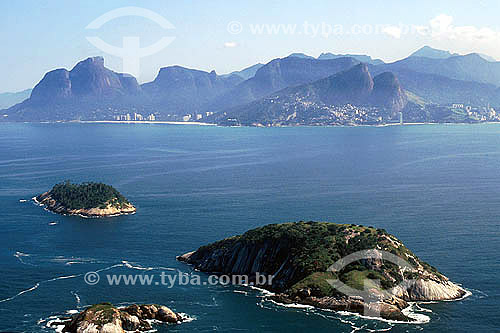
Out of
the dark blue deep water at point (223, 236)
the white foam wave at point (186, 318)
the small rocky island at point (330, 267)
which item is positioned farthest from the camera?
the small rocky island at point (330, 267)

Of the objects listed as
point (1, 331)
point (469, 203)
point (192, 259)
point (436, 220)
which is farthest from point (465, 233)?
point (1, 331)

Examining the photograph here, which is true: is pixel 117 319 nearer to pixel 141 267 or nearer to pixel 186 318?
pixel 186 318

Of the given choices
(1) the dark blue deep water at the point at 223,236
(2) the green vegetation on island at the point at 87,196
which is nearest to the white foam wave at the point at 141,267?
(1) the dark blue deep water at the point at 223,236

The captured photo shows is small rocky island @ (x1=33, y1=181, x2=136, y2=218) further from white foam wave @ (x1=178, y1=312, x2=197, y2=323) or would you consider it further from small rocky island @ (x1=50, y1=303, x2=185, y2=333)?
white foam wave @ (x1=178, y1=312, x2=197, y2=323)

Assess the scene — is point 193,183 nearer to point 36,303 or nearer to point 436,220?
point 436,220
